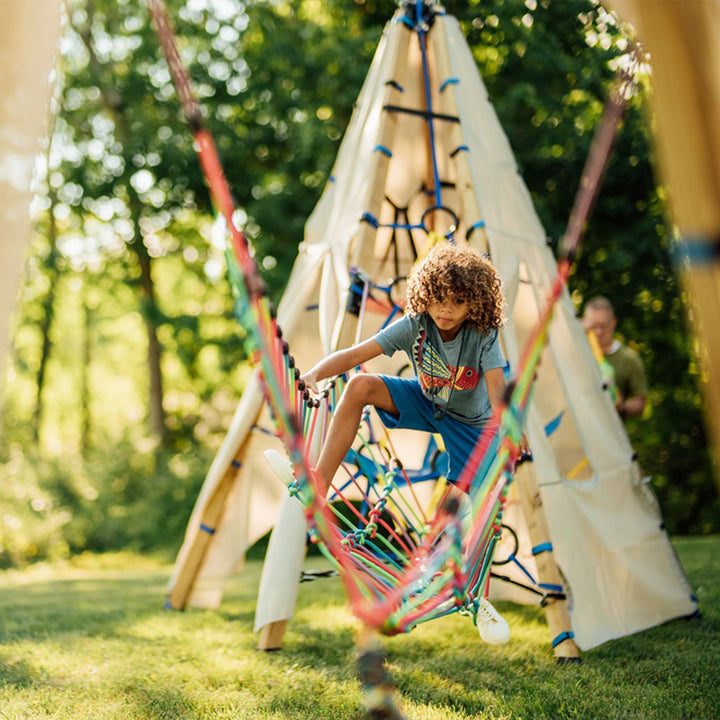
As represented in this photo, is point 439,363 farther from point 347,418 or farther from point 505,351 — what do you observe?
point 505,351

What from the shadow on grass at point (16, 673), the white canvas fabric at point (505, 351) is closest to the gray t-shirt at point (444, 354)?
the white canvas fabric at point (505, 351)

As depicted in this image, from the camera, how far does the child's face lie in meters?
2.62

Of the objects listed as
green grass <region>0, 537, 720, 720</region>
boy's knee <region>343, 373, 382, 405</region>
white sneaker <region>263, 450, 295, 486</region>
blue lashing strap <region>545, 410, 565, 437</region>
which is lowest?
green grass <region>0, 537, 720, 720</region>

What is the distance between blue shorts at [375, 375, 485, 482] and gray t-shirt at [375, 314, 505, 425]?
0.19 feet

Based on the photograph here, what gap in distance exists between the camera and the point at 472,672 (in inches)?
118

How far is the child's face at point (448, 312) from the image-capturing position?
8.60 feet

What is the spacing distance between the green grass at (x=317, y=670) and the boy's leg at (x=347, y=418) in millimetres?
794

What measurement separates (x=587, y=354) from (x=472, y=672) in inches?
65.4

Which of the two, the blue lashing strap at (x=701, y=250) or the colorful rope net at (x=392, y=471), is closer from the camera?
the blue lashing strap at (x=701, y=250)

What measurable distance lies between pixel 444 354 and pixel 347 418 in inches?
16.2

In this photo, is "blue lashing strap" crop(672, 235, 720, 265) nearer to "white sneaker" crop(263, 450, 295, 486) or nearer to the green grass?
"white sneaker" crop(263, 450, 295, 486)

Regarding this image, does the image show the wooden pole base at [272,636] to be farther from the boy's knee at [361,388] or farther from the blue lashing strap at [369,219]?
the blue lashing strap at [369,219]

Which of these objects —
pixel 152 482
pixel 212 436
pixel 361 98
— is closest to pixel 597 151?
pixel 361 98

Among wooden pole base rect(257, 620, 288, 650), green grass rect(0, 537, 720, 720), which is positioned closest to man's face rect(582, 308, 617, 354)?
green grass rect(0, 537, 720, 720)
